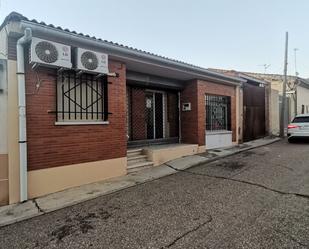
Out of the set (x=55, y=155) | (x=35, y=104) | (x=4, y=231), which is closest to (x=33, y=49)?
(x=35, y=104)

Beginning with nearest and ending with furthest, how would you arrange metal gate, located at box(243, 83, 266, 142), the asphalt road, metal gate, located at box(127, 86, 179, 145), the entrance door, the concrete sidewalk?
the asphalt road
the concrete sidewalk
metal gate, located at box(127, 86, 179, 145)
the entrance door
metal gate, located at box(243, 83, 266, 142)

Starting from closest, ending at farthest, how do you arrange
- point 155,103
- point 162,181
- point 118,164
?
point 162,181 → point 118,164 → point 155,103

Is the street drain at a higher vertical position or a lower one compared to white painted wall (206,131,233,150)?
lower

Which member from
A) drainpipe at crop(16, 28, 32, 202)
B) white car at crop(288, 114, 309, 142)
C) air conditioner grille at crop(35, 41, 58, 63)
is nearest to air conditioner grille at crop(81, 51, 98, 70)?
air conditioner grille at crop(35, 41, 58, 63)

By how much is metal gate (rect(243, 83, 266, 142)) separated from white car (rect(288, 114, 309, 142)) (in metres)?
1.73

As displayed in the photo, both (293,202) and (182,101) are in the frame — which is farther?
(182,101)

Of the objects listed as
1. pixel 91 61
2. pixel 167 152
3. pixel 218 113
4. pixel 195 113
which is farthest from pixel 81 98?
pixel 218 113

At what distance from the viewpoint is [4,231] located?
384 centimetres

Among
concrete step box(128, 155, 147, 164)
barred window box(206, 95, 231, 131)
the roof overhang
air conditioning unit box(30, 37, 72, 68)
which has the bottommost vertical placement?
concrete step box(128, 155, 147, 164)

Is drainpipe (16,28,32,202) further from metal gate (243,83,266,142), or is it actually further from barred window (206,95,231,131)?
metal gate (243,83,266,142)

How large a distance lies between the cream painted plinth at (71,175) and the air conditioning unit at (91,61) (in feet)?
7.62

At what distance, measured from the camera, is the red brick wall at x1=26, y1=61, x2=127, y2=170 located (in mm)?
5191

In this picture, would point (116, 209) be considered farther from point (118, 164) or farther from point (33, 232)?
point (118, 164)

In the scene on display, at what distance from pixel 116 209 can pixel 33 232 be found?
139 centimetres
